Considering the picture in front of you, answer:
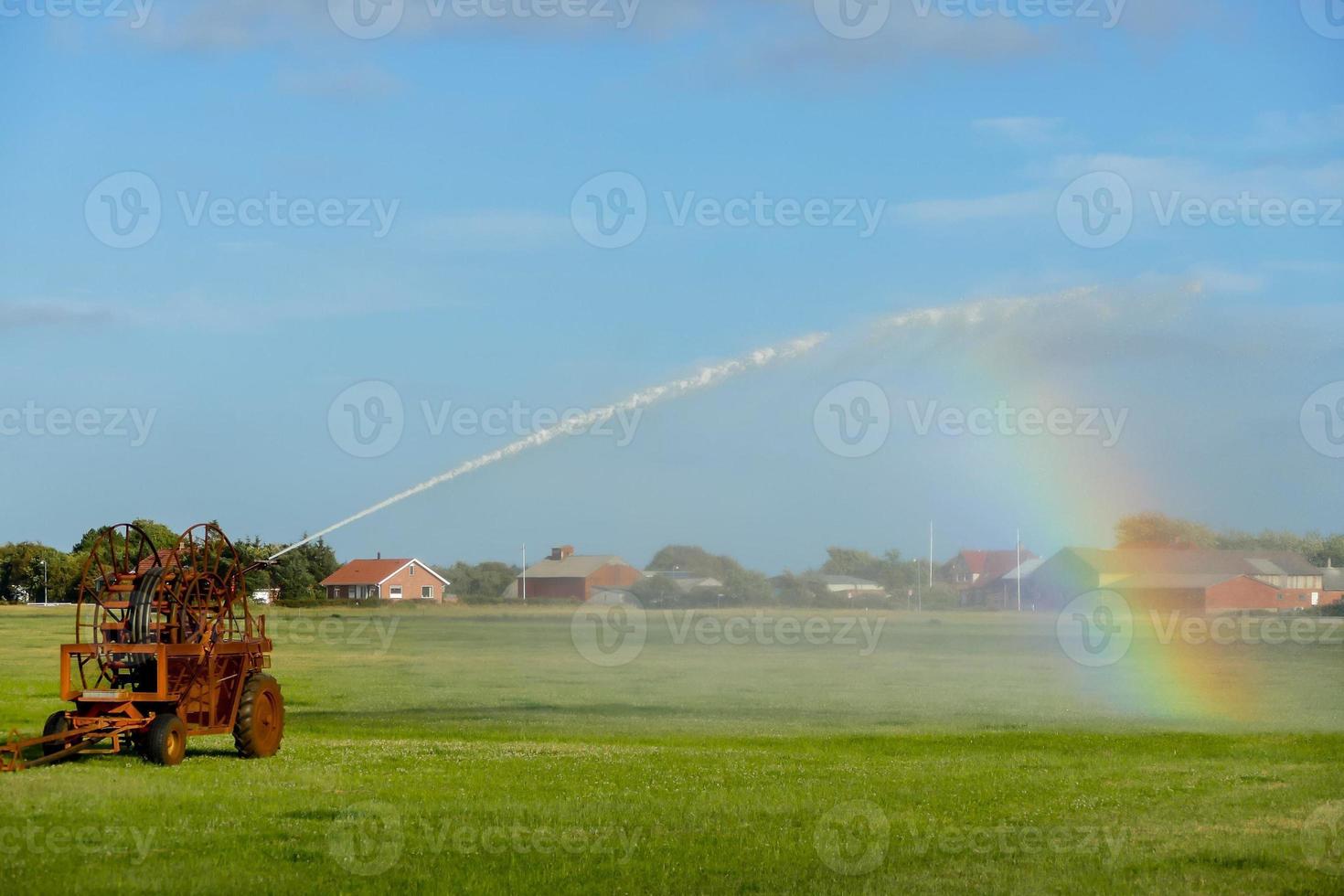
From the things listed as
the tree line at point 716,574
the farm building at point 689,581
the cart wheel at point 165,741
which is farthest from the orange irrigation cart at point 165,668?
the farm building at point 689,581

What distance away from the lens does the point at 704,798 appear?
22812 millimetres

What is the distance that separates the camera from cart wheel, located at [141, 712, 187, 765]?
83.9ft

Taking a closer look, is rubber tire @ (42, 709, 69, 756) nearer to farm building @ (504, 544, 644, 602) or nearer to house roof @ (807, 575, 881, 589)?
farm building @ (504, 544, 644, 602)

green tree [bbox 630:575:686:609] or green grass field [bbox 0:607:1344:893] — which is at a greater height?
green tree [bbox 630:575:686:609]

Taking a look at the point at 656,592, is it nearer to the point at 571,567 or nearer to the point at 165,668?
the point at 571,567

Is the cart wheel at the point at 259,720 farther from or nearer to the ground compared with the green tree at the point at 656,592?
nearer to the ground

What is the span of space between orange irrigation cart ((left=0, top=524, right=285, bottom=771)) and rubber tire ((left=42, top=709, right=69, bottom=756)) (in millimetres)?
22

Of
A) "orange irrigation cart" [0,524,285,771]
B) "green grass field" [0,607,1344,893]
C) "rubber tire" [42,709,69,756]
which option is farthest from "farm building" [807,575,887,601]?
"rubber tire" [42,709,69,756]

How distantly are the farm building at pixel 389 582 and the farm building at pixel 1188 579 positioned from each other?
55898 mm

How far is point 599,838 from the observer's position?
61.8 feet

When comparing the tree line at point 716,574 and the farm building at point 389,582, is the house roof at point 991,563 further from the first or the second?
the farm building at point 389,582

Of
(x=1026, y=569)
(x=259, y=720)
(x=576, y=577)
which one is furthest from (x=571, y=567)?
(x=259, y=720)

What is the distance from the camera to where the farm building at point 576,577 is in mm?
117250

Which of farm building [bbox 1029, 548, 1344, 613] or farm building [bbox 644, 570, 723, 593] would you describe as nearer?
farm building [bbox 644, 570, 723, 593]
